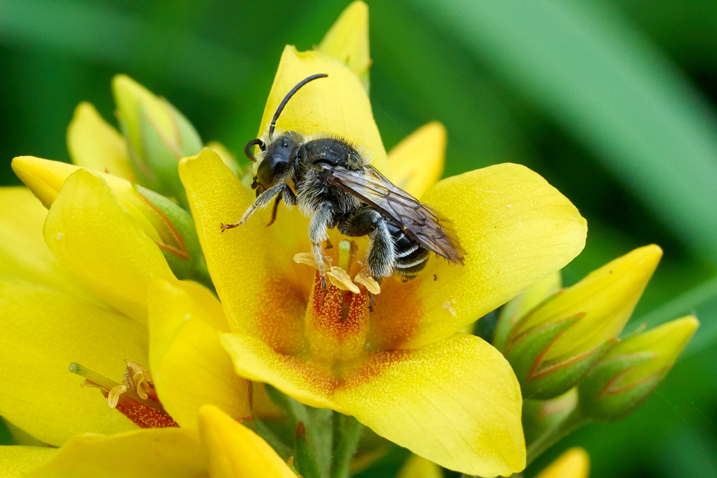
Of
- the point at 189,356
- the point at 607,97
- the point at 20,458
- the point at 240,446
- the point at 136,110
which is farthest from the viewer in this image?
the point at 607,97

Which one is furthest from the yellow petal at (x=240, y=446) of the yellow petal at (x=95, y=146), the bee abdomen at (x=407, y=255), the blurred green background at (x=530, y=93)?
the blurred green background at (x=530, y=93)

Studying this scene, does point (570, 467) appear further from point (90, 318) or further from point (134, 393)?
point (90, 318)

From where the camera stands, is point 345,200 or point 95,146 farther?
point 95,146

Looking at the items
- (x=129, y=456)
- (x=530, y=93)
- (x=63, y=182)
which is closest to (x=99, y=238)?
(x=63, y=182)

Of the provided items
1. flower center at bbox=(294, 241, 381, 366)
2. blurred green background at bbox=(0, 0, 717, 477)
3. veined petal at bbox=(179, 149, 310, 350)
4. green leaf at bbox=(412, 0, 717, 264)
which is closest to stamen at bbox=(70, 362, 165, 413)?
veined petal at bbox=(179, 149, 310, 350)

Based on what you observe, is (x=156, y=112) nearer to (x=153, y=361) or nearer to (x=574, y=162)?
(x=153, y=361)

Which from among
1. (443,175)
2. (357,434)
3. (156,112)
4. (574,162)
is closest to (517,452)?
(357,434)
